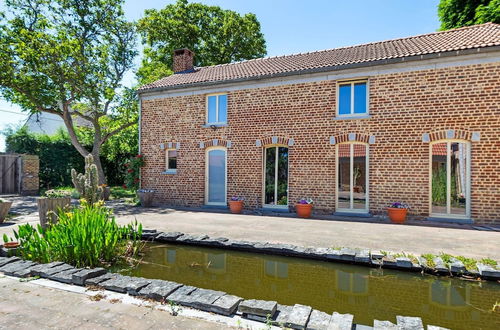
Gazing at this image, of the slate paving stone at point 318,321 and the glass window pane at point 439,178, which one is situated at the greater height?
the glass window pane at point 439,178

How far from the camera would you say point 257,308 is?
2.61 metres

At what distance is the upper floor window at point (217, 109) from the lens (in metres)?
11.3

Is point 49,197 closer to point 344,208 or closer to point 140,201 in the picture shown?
point 140,201

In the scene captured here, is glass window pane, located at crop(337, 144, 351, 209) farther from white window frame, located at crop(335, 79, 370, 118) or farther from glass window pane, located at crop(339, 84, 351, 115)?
glass window pane, located at crop(339, 84, 351, 115)

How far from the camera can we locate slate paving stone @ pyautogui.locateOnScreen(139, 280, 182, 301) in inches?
117

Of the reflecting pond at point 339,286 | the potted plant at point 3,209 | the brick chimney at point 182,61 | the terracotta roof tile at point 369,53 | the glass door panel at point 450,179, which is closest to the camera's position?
the reflecting pond at point 339,286

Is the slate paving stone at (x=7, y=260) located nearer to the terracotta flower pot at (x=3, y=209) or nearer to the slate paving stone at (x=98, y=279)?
the slate paving stone at (x=98, y=279)

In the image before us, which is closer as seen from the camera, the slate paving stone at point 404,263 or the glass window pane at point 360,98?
the slate paving stone at point 404,263

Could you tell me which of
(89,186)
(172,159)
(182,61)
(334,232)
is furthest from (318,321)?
(182,61)

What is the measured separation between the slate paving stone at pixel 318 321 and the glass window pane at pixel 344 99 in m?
7.96

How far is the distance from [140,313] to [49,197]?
4.54 m

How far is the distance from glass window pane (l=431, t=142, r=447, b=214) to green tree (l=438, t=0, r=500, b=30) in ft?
30.6

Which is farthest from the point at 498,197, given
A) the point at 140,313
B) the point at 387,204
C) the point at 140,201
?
the point at 140,201

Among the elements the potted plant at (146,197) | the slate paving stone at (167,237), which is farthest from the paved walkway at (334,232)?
the potted plant at (146,197)
